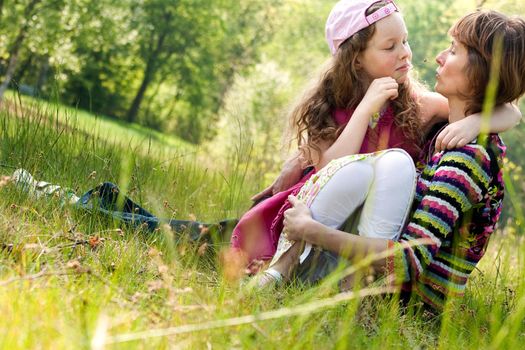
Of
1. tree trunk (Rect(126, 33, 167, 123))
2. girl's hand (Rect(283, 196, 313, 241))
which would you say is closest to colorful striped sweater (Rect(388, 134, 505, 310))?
girl's hand (Rect(283, 196, 313, 241))

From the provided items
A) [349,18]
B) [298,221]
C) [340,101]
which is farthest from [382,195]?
[349,18]

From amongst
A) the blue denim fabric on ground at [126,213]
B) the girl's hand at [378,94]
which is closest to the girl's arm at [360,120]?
the girl's hand at [378,94]

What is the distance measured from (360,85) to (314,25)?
33168 mm

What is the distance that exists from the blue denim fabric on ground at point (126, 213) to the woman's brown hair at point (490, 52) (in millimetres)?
1127

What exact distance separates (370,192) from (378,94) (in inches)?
20.5

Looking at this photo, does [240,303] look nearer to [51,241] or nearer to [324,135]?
[51,241]

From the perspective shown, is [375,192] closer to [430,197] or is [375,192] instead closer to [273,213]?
[430,197]

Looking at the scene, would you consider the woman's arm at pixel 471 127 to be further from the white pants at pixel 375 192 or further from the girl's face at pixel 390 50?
the girl's face at pixel 390 50

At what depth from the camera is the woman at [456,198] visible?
2.52 meters

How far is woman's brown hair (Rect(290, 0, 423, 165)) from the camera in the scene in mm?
3104

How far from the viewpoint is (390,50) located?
Result: 3.12 metres

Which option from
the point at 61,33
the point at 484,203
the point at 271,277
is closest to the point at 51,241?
the point at 271,277

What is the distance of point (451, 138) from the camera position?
2.58 metres

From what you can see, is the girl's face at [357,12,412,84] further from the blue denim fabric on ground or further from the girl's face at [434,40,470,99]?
the blue denim fabric on ground
